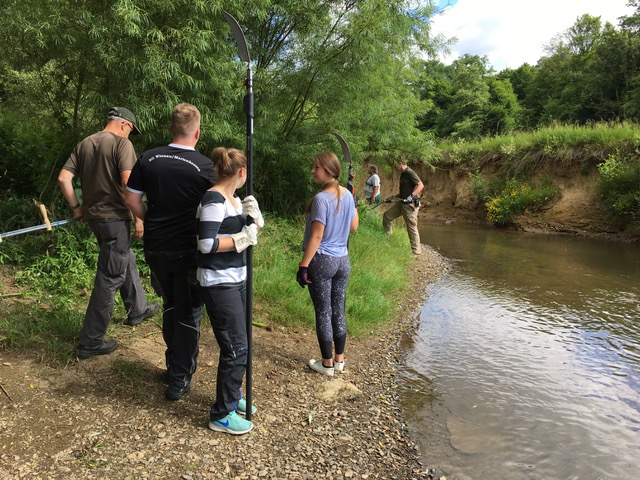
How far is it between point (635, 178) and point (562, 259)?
4.96 meters

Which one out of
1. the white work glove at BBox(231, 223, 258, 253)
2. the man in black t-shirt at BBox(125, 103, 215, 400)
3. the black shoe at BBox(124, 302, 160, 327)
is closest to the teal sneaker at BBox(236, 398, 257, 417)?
the man in black t-shirt at BBox(125, 103, 215, 400)

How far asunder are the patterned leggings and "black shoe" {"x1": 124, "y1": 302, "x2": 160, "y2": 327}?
5.32 feet

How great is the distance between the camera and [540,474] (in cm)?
285

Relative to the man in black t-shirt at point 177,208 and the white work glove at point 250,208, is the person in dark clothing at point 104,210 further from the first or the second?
the white work glove at point 250,208

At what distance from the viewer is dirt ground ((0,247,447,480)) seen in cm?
248

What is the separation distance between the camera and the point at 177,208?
282 cm

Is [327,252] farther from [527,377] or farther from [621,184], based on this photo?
[621,184]

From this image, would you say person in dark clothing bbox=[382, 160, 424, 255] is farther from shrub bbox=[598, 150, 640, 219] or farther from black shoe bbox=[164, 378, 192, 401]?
shrub bbox=[598, 150, 640, 219]

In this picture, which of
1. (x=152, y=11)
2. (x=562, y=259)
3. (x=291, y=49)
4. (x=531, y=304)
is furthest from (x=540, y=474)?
(x=562, y=259)

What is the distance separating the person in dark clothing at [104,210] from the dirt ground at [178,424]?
225 mm

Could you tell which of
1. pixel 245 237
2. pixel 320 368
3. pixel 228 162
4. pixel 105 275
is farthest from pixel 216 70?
pixel 320 368

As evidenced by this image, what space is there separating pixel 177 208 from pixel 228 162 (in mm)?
496

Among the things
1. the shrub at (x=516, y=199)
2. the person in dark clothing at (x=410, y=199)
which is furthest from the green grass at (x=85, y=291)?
the shrub at (x=516, y=199)

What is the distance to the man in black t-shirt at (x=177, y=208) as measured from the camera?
2.76m
